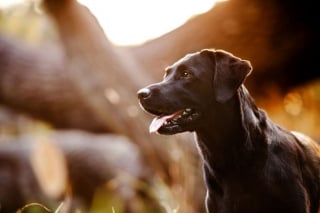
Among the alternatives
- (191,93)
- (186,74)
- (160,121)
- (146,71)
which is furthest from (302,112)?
(160,121)

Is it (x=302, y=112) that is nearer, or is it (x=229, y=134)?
(x=229, y=134)

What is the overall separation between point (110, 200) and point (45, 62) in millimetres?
2585

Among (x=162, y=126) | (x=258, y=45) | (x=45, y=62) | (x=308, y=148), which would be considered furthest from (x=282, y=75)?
(x=162, y=126)

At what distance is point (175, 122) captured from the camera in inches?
226

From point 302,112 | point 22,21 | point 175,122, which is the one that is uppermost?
point 175,122

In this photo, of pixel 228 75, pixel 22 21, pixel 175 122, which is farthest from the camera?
Result: pixel 22 21

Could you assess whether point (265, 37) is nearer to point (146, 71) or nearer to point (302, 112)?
point (146, 71)

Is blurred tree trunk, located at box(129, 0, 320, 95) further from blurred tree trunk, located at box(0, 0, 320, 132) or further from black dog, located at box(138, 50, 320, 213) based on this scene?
black dog, located at box(138, 50, 320, 213)

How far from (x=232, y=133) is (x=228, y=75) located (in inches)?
14.1

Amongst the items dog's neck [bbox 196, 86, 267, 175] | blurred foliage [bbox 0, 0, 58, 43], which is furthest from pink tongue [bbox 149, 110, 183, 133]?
blurred foliage [bbox 0, 0, 58, 43]

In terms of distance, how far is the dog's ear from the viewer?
18.9 feet

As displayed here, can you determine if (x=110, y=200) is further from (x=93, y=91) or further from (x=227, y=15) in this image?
(x=227, y=15)

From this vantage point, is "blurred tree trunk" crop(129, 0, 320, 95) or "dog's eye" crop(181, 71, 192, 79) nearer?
"dog's eye" crop(181, 71, 192, 79)

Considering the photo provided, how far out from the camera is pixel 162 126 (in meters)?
5.71
